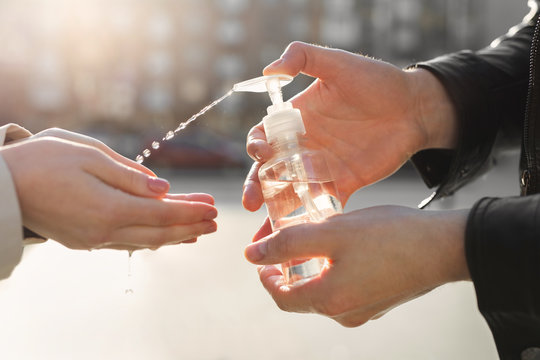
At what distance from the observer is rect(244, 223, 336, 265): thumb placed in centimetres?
156

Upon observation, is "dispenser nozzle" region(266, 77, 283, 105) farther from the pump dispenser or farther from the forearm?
the forearm

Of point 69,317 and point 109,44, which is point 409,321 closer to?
point 69,317

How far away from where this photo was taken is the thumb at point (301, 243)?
61.5 inches

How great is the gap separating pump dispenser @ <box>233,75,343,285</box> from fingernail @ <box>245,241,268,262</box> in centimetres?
19

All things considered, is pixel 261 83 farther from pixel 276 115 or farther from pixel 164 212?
pixel 164 212

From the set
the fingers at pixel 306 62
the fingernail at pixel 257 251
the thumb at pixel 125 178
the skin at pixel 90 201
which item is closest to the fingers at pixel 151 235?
the skin at pixel 90 201

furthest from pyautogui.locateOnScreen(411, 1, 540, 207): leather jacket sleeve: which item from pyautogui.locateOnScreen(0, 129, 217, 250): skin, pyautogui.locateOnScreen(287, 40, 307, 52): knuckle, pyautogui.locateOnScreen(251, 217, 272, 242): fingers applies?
pyautogui.locateOnScreen(0, 129, 217, 250): skin

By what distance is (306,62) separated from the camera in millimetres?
2162

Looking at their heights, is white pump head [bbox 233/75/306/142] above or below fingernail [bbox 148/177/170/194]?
above

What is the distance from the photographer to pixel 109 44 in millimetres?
38594

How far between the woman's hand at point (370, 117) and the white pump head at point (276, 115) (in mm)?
420

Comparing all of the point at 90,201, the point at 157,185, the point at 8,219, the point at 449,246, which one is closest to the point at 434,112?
the point at 449,246

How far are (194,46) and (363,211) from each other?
132ft

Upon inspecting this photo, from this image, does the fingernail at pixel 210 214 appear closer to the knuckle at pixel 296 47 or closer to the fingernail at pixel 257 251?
the fingernail at pixel 257 251
